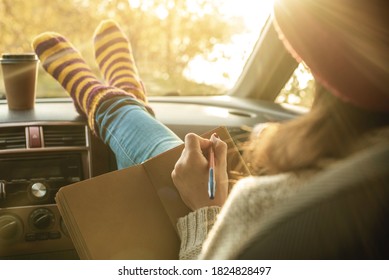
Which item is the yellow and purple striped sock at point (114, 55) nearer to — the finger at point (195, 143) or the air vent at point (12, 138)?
the air vent at point (12, 138)

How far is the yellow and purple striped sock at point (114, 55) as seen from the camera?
1.94 m

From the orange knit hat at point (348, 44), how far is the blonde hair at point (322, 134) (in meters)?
0.02

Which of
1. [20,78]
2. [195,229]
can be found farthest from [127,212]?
[20,78]

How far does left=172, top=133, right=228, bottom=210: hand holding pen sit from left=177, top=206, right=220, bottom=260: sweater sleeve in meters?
0.02

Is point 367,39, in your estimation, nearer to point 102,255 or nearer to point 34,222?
point 102,255

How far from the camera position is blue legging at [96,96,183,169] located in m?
1.33

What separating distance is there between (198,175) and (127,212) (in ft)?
0.48

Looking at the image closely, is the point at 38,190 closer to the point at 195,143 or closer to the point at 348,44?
the point at 195,143

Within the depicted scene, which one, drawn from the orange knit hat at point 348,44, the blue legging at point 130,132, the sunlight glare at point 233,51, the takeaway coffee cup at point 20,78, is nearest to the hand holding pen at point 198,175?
the blue legging at point 130,132

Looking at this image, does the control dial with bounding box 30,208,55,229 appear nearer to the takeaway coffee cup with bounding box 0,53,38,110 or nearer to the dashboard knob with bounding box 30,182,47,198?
the dashboard knob with bounding box 30,182,47,198

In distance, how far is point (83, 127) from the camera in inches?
64.7

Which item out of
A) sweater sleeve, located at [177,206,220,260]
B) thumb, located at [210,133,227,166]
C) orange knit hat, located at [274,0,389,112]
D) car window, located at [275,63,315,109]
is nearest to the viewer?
orange knit hat, located at [274,0,389,112]

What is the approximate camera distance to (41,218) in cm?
155

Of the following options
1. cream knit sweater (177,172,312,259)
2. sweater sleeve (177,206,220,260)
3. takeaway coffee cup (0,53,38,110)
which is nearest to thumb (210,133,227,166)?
sweater sleeve (177,206,220,260)
